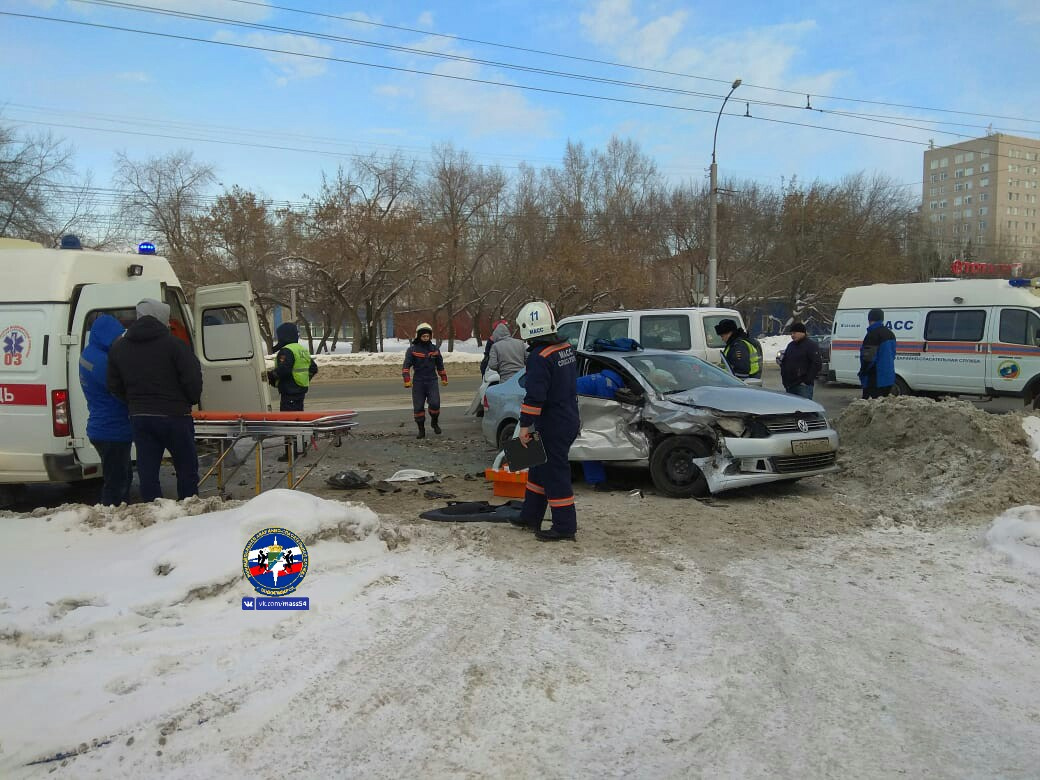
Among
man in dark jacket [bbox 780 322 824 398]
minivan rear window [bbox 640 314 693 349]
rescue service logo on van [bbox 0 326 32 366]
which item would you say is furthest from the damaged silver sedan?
rescue service logo on van [bbox 0 326 32 366]

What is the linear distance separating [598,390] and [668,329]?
414 cm

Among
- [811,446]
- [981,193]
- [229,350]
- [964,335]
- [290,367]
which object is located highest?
[981,193]

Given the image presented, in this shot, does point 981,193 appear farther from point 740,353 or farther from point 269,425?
point 269,425

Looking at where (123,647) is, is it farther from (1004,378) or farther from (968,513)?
(1004,378)

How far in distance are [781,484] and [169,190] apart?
34.1m

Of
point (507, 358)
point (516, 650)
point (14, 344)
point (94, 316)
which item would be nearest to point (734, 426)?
point (516, 650)

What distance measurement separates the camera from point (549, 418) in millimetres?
5305

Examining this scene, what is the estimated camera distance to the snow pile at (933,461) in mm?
6051

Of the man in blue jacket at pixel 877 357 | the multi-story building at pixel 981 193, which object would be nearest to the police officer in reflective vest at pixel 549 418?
the man in blue jacket at pixel 877 357

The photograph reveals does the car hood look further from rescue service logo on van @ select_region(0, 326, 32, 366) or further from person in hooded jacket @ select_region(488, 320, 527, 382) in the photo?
rescue service logo on van @ select_region(0, 326, 32, 366)

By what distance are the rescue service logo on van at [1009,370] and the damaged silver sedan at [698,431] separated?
7.72 m

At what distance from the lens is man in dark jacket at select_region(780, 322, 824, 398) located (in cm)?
983

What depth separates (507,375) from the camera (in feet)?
33.7

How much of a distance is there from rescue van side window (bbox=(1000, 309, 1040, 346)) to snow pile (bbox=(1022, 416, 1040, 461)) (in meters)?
5.43
